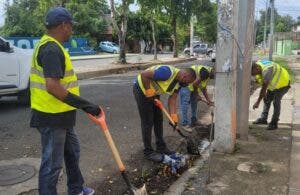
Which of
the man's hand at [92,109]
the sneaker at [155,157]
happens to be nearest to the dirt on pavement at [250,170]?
the sneaker at [155,157]

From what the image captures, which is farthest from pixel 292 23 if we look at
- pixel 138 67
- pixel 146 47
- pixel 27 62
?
pixel 27 62

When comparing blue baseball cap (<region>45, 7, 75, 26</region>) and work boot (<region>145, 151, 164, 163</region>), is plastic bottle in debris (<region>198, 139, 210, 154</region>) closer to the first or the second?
work boot (<region>145, 151, 164, 163</region>)

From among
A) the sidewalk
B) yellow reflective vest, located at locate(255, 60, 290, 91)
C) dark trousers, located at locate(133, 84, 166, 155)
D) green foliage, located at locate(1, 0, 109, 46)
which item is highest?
green foliage, located at locate(1, 0, 109, 46)

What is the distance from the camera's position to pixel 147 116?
585 centimetres

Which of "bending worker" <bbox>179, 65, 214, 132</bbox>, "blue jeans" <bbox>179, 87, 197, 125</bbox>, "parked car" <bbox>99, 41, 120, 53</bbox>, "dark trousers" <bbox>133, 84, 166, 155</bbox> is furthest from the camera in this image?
"parked car" <bbox>99, 41, 120, 53</bbox>

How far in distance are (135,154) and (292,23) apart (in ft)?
417

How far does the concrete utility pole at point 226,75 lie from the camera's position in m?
6.18

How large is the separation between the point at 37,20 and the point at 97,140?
148 feet

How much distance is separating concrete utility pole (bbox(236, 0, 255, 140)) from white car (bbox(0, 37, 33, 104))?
16.1ft

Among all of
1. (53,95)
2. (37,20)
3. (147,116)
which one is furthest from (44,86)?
(37,20)

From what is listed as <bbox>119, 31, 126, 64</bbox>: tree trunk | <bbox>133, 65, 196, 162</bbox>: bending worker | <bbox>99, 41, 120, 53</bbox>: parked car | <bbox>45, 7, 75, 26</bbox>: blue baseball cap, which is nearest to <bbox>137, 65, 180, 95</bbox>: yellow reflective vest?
<bbox>133, 65, 196, 162</bbox>: bending worker

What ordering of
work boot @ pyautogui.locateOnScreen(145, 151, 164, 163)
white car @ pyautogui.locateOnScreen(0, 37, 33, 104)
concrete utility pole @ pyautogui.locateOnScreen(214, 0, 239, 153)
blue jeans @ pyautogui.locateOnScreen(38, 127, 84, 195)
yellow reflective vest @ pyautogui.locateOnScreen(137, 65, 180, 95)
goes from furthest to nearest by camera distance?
white car @ pyautogui.locateOnScreen(0, 37, 33, 104), concrete utility pole @ pyautogui.locateOnScreen(214, 0, 239, 153), work boot @ pyautogui.locateOnScreen(145, 151, 164, 163), yellow reflective vest @ pyautogui.locateOnScreen(137, 65, 180, 95), blue jeans @ pyautogui.locateOnScreen(38, 127, 84, 195)

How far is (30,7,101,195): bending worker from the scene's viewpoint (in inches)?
143

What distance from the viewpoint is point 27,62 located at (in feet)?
33.1
